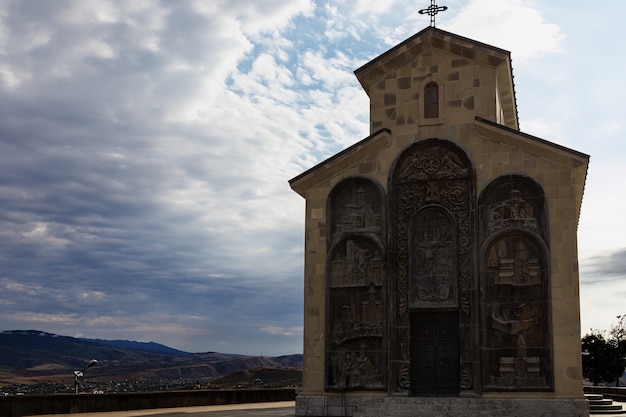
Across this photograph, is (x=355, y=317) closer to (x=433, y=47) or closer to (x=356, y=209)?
(x=356, y=209)

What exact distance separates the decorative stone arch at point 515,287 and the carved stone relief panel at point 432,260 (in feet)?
3.05

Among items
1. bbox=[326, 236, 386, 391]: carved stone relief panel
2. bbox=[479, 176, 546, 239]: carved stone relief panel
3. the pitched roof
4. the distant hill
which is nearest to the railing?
bbox=[479, 176, 546, 239]: carved stone relief panel

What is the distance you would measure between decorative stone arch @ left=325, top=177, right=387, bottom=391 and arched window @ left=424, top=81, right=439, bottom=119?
111 inches

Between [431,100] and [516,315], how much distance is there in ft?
23.8

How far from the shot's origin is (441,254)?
67.4 ft

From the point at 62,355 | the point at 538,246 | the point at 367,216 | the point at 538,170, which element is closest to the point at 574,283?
the point at 538,246

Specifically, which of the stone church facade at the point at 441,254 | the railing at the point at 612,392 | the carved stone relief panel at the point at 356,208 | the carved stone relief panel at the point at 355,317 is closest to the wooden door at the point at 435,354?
the stone church facade at the point at 441,254

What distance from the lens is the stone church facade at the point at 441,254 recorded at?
19.1 m

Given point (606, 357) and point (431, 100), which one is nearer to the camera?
point (431, 100)

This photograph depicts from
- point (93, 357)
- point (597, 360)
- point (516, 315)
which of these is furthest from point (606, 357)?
point (93, 357)

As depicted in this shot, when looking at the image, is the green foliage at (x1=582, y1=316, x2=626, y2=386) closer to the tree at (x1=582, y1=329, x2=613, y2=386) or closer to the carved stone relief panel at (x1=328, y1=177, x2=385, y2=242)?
the tree at (x1=582, y1=329, x2=613, y2=386)

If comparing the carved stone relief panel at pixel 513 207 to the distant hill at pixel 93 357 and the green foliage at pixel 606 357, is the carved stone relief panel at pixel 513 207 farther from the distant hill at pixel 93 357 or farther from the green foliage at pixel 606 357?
the distant hill at pixel 93 357

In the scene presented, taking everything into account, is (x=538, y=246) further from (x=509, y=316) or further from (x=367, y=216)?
(x=367, y=216)

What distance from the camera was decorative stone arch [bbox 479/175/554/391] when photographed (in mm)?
18938
